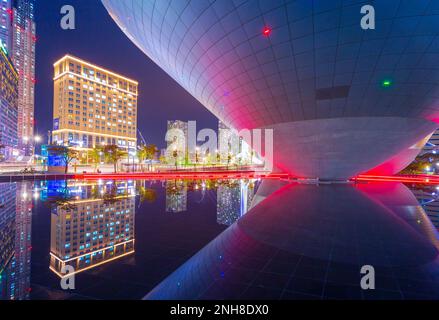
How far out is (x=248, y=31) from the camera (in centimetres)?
1230

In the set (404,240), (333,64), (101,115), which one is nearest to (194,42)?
(333,64)

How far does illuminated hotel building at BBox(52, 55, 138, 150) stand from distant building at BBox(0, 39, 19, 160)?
1679 centimetres

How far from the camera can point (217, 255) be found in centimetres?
462

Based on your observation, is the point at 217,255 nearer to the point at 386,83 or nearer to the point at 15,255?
the point at 15,255

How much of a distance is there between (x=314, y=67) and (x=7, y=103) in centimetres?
13447

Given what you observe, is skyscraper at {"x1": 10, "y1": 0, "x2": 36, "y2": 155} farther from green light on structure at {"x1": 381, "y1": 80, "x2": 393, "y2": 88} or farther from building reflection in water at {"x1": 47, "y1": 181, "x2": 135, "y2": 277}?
green light on structure at {"x1": 381, "y1": 80, "x2": 393, "y2": 88}

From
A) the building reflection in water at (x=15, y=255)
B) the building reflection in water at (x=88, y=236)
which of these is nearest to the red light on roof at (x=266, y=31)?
the building reflection in water at (x=88, y=236)

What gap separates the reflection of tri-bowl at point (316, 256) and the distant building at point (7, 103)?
111m

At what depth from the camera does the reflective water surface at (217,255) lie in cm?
330

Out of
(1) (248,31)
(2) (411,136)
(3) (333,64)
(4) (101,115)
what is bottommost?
(2) (411,136)

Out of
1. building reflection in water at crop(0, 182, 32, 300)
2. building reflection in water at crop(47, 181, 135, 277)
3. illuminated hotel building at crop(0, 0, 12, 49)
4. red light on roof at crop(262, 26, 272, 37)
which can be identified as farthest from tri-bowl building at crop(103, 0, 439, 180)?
illuminated hotel building at crop(0, 0, 12, 49)

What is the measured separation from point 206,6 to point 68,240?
12470mm

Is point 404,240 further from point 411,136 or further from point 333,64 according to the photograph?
point 411,136

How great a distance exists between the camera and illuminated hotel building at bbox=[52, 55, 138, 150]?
10000 centimetres
